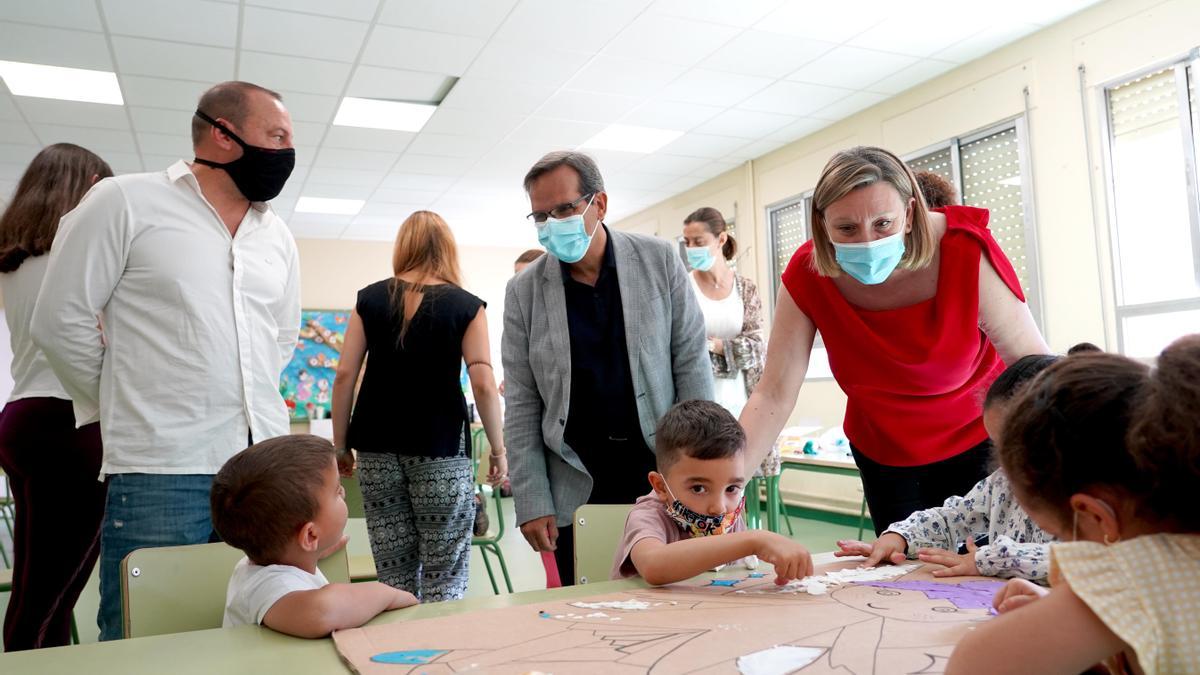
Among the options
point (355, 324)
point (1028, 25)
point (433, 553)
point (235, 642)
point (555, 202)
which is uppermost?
point (1028, 25)

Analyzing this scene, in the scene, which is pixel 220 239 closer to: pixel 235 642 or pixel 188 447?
pixel 188 447

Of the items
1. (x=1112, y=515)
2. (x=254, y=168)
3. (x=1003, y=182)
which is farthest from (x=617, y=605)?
(x=1003, y=182)

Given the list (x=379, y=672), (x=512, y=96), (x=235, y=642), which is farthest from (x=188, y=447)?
(x=512, y=96)

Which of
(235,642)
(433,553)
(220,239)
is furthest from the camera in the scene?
(433,553)

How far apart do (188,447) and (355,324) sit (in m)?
1.00

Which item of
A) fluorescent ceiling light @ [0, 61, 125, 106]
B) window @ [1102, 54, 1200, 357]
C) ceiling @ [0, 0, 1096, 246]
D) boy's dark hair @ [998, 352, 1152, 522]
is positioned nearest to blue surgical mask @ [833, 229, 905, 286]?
boy's dark hair @ [998, 352, 1152, 522]

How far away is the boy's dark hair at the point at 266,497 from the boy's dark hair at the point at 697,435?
23.8 inches

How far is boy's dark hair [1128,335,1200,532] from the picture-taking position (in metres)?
0.59

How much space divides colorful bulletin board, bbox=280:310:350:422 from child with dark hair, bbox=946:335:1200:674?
9.22 meters

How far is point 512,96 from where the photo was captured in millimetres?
5258

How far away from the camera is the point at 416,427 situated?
241 cm

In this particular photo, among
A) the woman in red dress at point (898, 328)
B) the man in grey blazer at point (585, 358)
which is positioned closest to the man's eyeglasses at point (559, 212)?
the man in grey blazer at point (585, 358)

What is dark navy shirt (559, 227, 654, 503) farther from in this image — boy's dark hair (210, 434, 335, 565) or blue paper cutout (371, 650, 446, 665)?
blue paper cutout (371, 650, 446, 665)

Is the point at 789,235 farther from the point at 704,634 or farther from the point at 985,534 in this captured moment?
the point at 704,634
